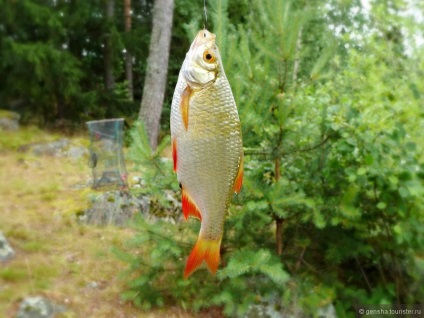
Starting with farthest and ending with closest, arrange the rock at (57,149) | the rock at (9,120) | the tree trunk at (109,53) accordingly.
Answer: the tree trunk at (109,53) < the rock at (9,120) < the rock at (57,149)

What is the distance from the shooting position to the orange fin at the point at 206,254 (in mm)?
1312

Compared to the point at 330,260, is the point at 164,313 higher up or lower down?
lower down

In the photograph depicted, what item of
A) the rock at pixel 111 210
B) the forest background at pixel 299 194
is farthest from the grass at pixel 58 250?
the forest background at pixel 299 194

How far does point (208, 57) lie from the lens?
4.03ft

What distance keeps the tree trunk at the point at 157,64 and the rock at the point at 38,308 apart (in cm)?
335

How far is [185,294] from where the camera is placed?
3.58 meters

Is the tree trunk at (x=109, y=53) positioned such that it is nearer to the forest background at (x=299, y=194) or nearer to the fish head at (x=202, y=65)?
the forest background at (x=299, y=194)

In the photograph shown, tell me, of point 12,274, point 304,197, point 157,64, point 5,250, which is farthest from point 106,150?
point 304,197

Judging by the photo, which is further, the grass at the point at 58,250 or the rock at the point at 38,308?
the grass at the point at 58,250

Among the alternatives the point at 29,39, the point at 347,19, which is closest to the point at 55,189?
the point at 29,39

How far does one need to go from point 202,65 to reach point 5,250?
3.46 meters

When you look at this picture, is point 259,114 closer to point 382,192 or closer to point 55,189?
point 382,192

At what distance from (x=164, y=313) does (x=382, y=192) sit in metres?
1.86

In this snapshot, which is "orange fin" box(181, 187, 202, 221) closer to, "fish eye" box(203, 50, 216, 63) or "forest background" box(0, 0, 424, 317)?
"fish eye" box(203, 50, 216, 63)
